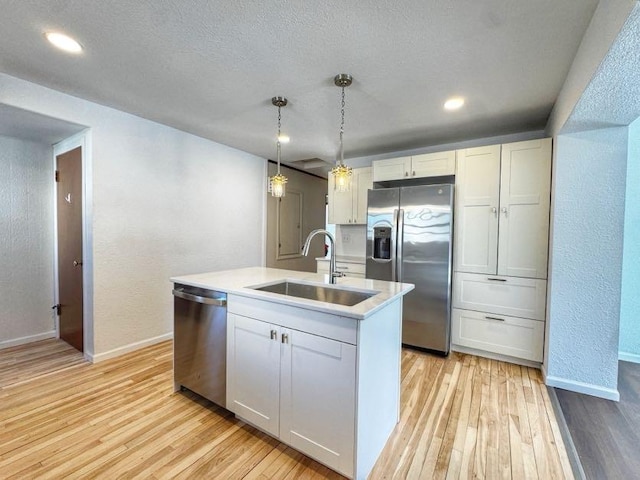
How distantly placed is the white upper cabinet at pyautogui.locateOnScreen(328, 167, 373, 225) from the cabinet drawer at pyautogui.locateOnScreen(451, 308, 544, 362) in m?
1.69

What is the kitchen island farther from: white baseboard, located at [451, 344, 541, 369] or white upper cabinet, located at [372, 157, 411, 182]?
white upper cabinet, located at [372, 157, 411, 182]

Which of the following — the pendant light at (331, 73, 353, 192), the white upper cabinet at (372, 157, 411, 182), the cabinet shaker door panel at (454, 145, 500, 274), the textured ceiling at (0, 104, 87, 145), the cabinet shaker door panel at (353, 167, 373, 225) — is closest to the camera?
the pendant light at (331, 73, 353, 192)

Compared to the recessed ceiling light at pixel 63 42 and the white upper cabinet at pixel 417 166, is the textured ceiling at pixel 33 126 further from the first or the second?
the white upper cabinet at pixel 417 166

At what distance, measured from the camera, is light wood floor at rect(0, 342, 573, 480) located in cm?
154

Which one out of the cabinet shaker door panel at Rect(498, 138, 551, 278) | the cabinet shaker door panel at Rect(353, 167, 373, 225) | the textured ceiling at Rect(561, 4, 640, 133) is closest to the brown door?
the cabinet shaker door panel at Rect(353, 167, 373, 225)

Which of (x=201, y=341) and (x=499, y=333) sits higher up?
(x=201, y=341)

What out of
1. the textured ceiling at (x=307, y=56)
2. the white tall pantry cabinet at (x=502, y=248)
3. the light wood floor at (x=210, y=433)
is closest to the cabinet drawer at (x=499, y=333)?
the white tall pantry cabinet at (x=502, y=248)

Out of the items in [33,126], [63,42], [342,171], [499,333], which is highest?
[63,42]

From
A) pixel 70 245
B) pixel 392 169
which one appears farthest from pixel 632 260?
pixel 70 245

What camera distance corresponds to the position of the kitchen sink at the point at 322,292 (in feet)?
6.05

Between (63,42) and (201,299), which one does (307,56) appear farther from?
(201,299)

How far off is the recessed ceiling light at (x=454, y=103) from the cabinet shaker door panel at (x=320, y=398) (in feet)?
7.19

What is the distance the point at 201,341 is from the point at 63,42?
6.70ft

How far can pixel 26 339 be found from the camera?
3.14 meters
